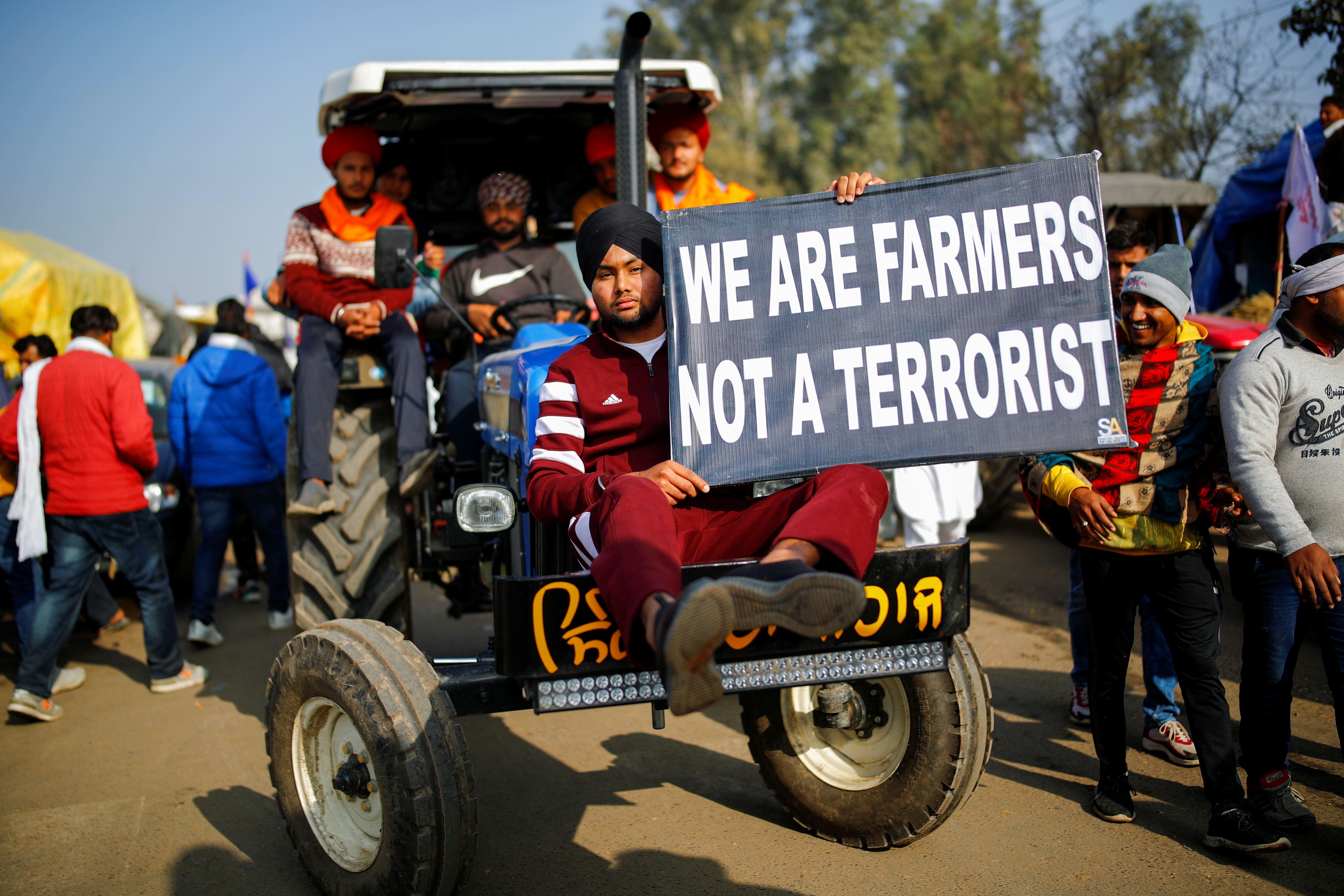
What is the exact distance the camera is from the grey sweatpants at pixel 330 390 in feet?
14.7

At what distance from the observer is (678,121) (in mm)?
5184

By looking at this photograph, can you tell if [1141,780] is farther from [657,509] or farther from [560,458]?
[560,458]

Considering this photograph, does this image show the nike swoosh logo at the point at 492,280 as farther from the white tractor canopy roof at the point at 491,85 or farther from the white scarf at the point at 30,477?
the white scarf at the point at 30,477

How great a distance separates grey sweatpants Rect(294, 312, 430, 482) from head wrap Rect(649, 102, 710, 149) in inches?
69.6

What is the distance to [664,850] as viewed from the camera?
3348mm

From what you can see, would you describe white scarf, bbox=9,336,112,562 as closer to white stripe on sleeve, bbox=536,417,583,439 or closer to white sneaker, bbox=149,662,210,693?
white sneaker, bbox=149,662,210,693

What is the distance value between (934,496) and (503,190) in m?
3.40

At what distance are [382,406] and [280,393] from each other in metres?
4.91

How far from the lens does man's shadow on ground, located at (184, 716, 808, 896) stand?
3174mm

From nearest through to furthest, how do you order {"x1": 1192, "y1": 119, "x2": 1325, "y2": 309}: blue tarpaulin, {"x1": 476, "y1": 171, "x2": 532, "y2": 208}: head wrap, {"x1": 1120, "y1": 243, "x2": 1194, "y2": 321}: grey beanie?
{"x1": 1120, "y1": 243, "x2": 1194, "y2": 321}: grey beanie, {"x1": 476, "y1": 171, "x2": 532, "y2": 208}: head wrap, {"x1": 1192, "y1": 119, "x2": 1325, "y2": 309}: blue tarpaulin

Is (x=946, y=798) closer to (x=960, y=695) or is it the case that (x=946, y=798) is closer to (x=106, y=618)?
(x=960, y=695)

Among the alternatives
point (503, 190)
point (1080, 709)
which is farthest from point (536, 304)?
point (1080, 709)

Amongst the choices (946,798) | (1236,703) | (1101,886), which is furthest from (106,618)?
(1236,703)

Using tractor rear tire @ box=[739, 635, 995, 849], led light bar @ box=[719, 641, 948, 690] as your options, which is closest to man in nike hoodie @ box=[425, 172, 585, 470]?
tractor rear tire @ box=[739, 635, 995, 849]
